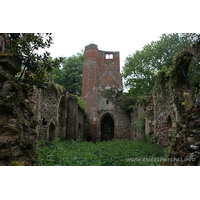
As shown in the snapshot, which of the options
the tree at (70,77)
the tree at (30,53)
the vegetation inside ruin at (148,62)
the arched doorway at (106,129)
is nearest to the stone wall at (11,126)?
the tree at (30,53)

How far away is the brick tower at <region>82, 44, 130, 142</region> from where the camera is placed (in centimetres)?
2180

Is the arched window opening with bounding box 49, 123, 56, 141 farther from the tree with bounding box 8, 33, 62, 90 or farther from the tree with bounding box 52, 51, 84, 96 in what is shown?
the tree with bounding box 52, 51, 84, 96

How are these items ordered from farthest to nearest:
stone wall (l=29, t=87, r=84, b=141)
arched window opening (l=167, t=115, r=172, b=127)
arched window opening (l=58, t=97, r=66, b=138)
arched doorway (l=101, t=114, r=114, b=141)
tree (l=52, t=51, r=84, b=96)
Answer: tree (l=52, t=51, r=84, b=96) → arched doorway (l=101, t=114, r=114, b=141) → arched window opening (l=58, t=97, r=66, b=138) → arched window opening (l=167, t=115, r=172, b=127) → stone wall (l=29, t=87, r=84, b=141)

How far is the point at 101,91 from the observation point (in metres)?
23.4

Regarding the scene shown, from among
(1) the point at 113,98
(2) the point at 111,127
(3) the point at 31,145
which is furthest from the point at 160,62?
(3) the point at 31,145

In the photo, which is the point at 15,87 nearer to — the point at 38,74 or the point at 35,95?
the point at 38,74

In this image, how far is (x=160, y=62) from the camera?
842 inches

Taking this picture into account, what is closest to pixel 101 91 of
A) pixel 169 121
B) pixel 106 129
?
pixel 106 129

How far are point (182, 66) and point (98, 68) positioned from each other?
1846 centimetres

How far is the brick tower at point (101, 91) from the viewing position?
21.8 metres

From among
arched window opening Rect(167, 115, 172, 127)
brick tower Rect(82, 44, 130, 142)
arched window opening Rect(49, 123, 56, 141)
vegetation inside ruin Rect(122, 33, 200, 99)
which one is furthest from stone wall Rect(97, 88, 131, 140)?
arched window opening Rect(167, 115, 172, 127)

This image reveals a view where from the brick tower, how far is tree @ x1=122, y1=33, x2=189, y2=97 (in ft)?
6.69

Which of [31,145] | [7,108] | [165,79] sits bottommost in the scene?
[31,145]

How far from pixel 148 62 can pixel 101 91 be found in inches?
276
